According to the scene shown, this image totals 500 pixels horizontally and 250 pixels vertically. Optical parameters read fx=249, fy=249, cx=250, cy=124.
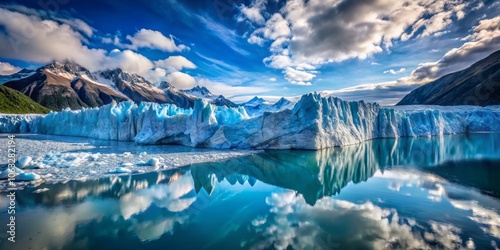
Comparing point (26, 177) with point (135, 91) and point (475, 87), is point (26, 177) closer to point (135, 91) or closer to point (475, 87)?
point (475, 87)

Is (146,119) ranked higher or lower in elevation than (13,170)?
higher

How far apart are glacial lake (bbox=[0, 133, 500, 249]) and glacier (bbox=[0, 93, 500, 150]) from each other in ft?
23.5

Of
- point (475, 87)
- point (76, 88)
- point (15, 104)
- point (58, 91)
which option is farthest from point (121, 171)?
point (76, 88)

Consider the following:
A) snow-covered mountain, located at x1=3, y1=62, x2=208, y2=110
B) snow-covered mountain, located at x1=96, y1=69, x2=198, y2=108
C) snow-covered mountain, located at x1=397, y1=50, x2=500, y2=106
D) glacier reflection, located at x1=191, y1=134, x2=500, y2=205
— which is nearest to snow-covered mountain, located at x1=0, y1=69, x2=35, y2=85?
snow-covered mountain, located at x1=3, y1=62, x2=208, y2=110

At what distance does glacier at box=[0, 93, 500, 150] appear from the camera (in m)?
16.7

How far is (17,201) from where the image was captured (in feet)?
19.7

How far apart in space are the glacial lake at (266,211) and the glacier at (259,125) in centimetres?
716

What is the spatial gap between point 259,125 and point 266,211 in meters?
11.5

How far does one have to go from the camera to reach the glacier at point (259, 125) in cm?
1670

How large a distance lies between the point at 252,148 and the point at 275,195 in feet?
31.7

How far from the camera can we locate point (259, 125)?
1708 centimetres

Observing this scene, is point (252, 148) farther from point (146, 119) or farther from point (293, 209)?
point (293, 209)

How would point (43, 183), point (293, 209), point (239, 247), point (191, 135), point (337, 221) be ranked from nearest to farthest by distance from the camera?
point (239, 247)
point (337, 221)
point (293, 209)
point (43, 183)
point (191, 135)

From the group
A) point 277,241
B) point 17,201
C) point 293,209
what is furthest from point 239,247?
point 17,201
